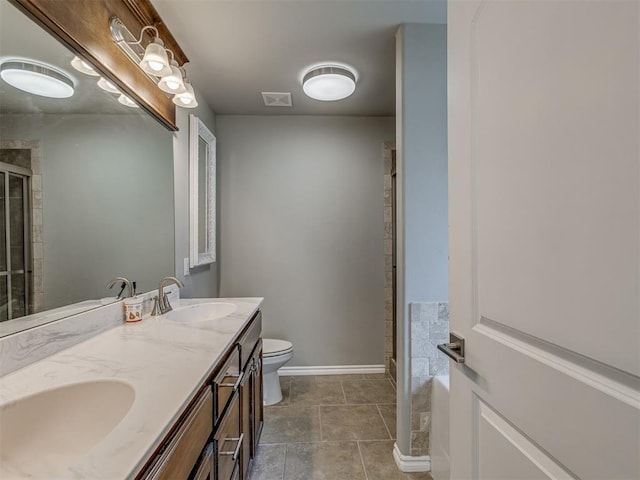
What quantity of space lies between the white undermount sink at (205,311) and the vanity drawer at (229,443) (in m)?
0.60

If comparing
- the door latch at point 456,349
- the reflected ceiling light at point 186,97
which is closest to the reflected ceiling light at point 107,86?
the reflected ceiling light at point 186,97

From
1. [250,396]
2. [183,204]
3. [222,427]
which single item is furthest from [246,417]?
[183,204]

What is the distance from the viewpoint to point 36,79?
1.00 m

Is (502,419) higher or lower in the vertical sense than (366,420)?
higher

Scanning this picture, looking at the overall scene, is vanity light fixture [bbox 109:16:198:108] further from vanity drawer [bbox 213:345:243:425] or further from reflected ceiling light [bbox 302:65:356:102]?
vanity drawer [bbox 213:345:243:425]

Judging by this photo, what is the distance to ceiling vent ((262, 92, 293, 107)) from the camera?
2492 millimetres

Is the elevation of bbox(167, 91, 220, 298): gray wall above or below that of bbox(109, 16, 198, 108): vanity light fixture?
below

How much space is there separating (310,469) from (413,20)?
2.57 m

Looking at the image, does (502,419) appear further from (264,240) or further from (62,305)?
(264,240)

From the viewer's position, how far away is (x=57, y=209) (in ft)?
3.59

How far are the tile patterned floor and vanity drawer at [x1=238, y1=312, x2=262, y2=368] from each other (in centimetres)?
69

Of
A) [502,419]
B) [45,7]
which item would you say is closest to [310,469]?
[502,419]

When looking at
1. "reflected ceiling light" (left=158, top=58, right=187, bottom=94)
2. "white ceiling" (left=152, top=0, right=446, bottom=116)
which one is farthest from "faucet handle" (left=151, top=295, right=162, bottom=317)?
"white ceiling" (left=152, top=0, right=446, bottom=116)

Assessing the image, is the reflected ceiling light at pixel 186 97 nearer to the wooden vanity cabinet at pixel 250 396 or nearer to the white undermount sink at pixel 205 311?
the white undermount sink at pixel 205 311
